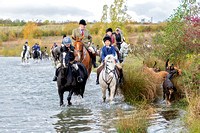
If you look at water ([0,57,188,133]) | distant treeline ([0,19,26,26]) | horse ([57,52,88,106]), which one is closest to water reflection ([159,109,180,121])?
water ([0,57,188,133])

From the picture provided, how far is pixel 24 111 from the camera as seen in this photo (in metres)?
10.4

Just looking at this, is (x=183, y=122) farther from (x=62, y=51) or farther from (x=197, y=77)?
(x=62, y=51)

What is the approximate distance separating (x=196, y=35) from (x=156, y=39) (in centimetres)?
820

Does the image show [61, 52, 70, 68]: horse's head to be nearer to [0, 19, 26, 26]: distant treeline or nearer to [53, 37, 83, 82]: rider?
→ [53, 37, 83, 82]: rider

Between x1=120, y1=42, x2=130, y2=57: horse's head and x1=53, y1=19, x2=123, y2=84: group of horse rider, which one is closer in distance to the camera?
x1=53, y1=19, x2=123, y2=84: group of horse rider

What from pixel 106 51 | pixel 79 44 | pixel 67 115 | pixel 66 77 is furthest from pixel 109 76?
pixel 79 44

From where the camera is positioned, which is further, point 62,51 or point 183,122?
point 62,51

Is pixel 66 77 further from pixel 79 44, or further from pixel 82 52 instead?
pixel 82 52

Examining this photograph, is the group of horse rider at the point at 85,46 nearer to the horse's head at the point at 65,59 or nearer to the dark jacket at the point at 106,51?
the dark jacket at the point at 106,51

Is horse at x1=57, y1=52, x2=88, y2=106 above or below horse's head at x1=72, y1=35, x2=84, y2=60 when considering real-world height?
below

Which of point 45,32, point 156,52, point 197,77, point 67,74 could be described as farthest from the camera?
point 45,32

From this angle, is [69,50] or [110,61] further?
[110,61]

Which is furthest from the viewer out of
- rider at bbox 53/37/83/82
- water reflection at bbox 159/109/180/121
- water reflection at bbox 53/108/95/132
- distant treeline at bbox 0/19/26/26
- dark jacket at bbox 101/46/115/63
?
distant treeline at bbox 0/19/26/26

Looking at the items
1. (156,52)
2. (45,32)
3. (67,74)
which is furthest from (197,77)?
(45,32)
